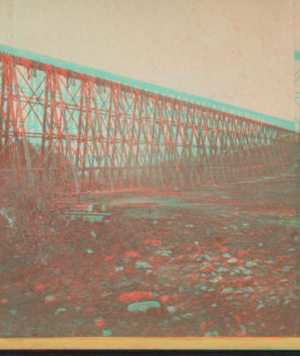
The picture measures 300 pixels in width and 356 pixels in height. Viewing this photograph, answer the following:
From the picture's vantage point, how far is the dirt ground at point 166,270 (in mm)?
1471

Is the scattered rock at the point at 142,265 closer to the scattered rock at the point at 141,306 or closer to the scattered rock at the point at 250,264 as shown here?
the scattered rock at the point at 141,306

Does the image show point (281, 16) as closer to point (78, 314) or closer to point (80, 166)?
point (80, 166)

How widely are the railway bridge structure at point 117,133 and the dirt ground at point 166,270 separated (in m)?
0.13

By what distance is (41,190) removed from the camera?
1590 millimetres

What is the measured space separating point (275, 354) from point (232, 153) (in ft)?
3.78

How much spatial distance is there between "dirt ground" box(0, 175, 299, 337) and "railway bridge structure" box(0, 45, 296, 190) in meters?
0.13

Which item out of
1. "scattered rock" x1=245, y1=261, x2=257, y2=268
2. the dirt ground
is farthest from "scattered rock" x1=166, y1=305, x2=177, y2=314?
"scattered rock" x1=245, y1=261, x2=257, y2=268

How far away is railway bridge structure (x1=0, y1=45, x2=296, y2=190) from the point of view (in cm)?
160

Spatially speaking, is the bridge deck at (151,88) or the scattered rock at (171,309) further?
the bridge deck at (151,88)

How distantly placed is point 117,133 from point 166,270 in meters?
0.86

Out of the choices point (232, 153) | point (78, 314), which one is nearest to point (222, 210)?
point (232, 153)

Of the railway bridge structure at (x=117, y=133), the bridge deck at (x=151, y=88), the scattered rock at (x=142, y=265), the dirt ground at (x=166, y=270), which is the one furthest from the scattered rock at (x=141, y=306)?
the bridge deck at (x=151, y=88)

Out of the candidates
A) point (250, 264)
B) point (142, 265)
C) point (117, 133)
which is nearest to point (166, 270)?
point (142, 265)

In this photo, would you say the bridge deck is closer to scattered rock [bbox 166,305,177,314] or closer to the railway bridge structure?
the railway bridge structure
